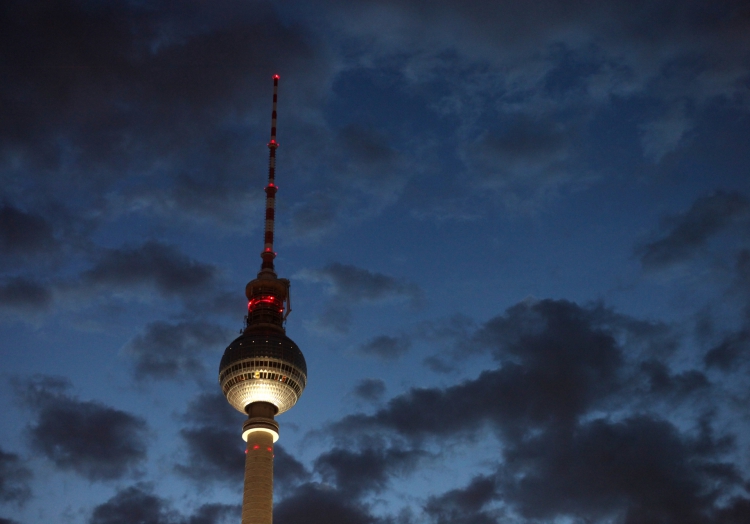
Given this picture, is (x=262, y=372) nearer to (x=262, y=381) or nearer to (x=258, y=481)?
(x=262, y=381)

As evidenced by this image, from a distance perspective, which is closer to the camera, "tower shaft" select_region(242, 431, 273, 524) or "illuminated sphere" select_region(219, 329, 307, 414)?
"tower shaft" select_region(242, 431, 273, 524)

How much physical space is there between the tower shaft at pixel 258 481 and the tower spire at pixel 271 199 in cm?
3494

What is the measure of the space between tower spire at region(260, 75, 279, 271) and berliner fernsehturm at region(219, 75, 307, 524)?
6.68 meters

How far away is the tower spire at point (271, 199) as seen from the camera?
152875 mm

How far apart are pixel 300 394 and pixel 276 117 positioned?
54478 millimetres

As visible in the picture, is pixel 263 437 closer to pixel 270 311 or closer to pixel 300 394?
pixel 300 394

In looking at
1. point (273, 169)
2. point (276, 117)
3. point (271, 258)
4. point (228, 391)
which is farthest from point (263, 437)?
point (276, 117)

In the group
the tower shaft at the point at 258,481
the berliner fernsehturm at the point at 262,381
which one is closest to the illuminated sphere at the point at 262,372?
the berliner fernsehturm at the point at 262,381

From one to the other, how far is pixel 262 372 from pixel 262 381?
1462 millimetres

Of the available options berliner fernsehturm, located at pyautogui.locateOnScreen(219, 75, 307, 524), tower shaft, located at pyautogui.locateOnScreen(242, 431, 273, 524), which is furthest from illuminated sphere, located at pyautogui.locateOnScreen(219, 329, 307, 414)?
tower shaft, located at pyautogui.locateOnScreen(242, 431, 273, 524)

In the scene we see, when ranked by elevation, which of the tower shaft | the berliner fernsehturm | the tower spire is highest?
the tower spire

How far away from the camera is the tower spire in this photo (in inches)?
6019

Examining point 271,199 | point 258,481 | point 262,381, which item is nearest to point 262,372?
point 262,381

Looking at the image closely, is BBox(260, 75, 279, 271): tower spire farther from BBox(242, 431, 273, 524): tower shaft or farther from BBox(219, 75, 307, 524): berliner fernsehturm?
BBox(242, 431, 273, 524): tower shaft
